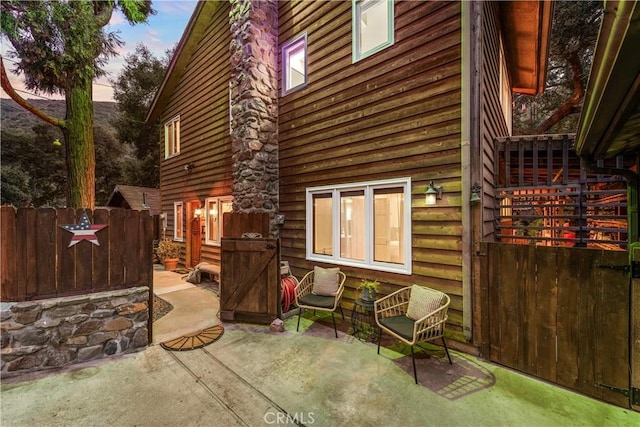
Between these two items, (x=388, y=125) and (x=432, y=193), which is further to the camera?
(x=388, y=125)

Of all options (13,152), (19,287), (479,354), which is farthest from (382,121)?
(13,152)

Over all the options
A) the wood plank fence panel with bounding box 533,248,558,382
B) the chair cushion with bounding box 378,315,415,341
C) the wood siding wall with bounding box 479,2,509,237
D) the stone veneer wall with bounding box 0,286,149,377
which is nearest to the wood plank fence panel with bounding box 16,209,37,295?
the stone veneer wall with bounding box 0,286,149,377

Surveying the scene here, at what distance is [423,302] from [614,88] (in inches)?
109

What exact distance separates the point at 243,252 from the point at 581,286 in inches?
176

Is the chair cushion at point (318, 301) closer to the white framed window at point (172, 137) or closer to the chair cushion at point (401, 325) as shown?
the chair cushion at point (401, 325)

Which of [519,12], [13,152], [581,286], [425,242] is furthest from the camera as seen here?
[13,152]

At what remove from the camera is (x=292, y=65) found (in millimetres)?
6332

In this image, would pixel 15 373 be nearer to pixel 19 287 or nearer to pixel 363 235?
pixel 19 287

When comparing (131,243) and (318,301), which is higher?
(131,243)

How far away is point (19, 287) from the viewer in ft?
10.2

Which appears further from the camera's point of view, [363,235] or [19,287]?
[363,235]

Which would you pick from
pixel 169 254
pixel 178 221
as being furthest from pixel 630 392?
pixel 178 221

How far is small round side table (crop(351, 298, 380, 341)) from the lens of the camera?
4091mm

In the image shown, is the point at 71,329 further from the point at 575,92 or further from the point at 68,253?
the point at 575,92
